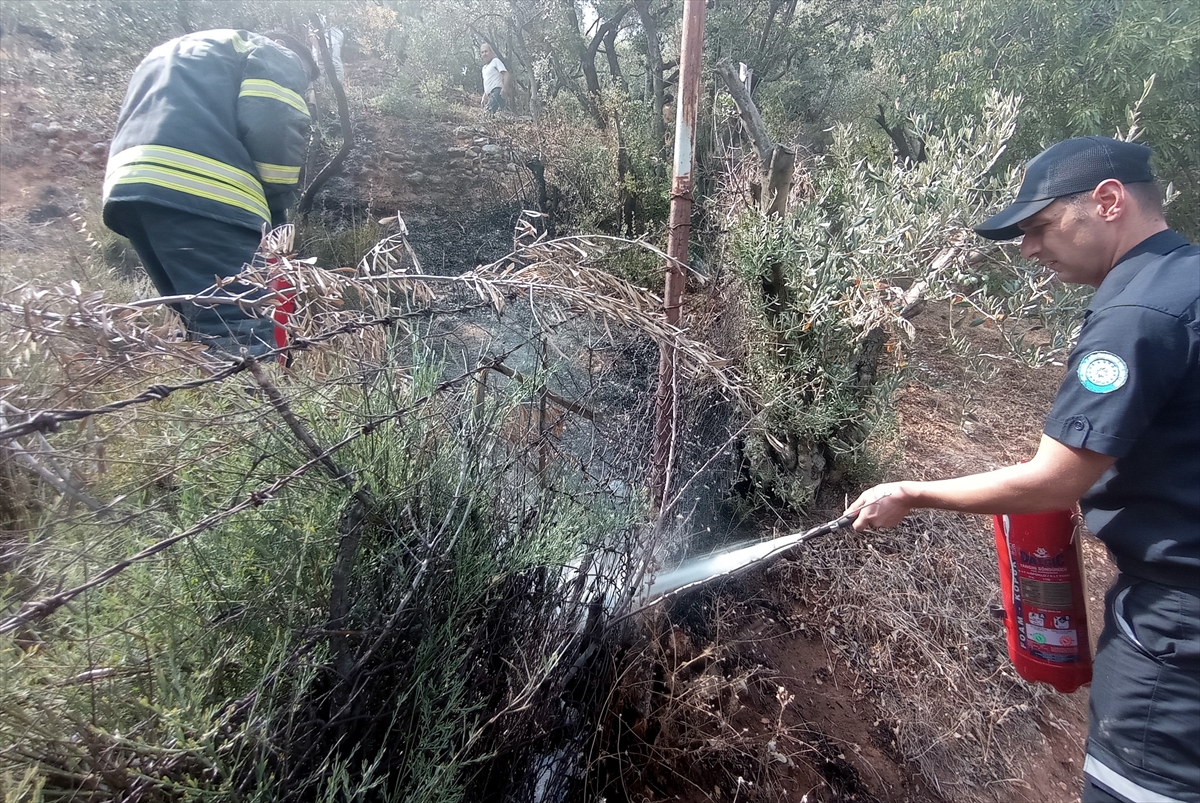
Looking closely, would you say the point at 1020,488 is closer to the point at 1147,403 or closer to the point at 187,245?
the point at 1147,403

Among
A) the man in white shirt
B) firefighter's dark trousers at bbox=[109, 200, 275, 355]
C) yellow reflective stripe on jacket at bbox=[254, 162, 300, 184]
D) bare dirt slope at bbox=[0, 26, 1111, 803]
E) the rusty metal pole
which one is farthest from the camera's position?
the man in white shirt

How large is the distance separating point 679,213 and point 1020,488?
181 cm

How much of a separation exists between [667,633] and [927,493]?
139 cm

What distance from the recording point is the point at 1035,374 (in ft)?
21.6

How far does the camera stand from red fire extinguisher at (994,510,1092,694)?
6.31 feet

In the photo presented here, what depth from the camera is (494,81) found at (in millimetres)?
11125

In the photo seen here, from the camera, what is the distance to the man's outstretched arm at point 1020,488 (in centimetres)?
144

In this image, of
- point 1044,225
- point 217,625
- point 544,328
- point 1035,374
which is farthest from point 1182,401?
point 1035,374

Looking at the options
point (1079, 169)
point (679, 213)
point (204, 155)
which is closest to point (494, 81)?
point (204, 155)

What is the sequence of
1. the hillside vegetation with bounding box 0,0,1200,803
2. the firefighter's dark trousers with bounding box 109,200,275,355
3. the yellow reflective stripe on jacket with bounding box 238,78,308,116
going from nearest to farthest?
the hillside vegetation with bounding box 0,0,1200,803 < the firefighter's dark trousers with bounding box 109,200,275,355 < the yellow reflective stripe on jacket with bounding box 238,78,308,116

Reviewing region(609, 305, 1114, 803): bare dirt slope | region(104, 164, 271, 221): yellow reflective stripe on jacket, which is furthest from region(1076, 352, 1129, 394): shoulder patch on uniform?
region(104, 164, 271, 221): yellow reflective stripe on jacket

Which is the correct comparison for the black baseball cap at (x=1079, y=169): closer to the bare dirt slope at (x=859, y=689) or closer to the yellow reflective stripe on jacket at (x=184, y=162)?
the bare dirt slope at (x=859, y=689)

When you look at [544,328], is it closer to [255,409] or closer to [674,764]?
[255,409]

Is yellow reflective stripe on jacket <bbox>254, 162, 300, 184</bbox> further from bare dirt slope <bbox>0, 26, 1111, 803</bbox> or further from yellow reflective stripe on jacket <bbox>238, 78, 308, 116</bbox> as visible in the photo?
bare dirt slope <bbox>0, 26, 1111, 803</bbox>
